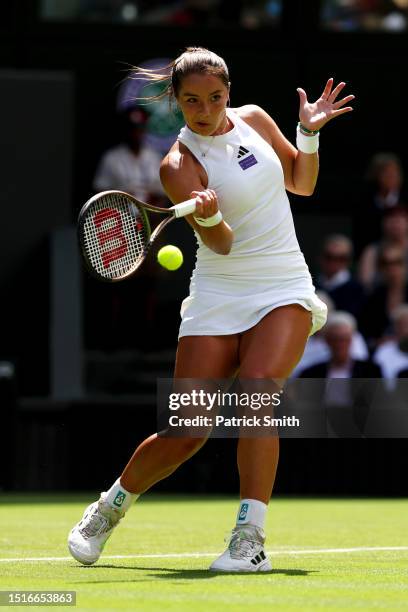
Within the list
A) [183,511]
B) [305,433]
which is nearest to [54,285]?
[305,433]

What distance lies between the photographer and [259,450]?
5.65 m

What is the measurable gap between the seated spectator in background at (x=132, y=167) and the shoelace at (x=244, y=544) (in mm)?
7422

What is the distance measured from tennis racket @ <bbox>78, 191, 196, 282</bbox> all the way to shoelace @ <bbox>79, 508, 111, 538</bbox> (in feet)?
3.26

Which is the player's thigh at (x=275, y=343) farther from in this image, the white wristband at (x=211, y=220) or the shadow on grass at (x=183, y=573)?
the shadow on grass at (x=183, y=573)

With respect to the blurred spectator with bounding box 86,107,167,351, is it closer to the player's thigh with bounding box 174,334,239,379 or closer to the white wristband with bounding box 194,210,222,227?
the player's thigh with bounding box 174,334,239,379

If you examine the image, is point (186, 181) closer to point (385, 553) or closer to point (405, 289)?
point (385, 553)

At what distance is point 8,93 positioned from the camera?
12930mm

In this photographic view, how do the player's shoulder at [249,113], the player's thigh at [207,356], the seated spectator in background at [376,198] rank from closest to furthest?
the player's thigh at [207,356]
the player's shoulder at [249,113]
the seated spectator in background at [376,198]

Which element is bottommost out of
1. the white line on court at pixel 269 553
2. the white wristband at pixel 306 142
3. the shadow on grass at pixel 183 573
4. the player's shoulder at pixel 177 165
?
the white line on court at pixel 269 553

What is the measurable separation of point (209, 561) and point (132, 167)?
23.6 feet

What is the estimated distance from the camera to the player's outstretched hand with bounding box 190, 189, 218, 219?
18.1ft

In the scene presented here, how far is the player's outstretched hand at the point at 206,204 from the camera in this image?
551cm

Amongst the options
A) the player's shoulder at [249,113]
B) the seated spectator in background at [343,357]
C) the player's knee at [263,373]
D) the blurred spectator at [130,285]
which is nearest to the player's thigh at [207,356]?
the player's knee at [263,373]

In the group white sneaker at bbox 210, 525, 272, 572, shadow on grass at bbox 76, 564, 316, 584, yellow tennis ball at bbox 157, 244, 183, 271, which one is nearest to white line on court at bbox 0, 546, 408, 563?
shadow on grass at bbox 76, 564, 316, 584
